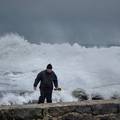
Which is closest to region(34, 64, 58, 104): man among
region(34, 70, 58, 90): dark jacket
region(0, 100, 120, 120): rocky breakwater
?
region(34, 70, 58, 90): dark jacket

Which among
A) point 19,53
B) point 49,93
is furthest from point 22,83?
point 19,53

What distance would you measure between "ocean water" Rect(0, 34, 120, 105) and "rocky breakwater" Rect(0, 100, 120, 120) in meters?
14.5

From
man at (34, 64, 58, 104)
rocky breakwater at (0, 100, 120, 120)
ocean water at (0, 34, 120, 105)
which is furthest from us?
ocean water at (0, 34, 120, 105)

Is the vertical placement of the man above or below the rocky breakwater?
above

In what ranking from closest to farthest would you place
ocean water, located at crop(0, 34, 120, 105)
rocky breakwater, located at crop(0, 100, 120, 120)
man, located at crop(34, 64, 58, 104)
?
rocky breakwater, located at crop(0, 100, 120, 120)
man, located at crop(34, 64, 58, 104)
ocean water, located at crop(0, 34, 120, 105)

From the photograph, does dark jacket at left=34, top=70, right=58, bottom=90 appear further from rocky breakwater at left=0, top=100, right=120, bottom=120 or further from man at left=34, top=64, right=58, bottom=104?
rocky breakwater at left=0, top=100, right=120, bottom=120

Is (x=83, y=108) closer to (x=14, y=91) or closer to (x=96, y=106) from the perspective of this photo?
(x=96, y=106)

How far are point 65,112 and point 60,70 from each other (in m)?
54.0

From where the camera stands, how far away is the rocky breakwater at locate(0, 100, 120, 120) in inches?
476

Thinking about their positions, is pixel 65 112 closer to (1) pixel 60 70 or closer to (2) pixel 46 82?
(2) pixel 46 82

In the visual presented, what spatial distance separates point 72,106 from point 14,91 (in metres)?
27.8

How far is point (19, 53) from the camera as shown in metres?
99.9

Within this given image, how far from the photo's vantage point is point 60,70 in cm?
6619

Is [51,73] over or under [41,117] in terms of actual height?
over
